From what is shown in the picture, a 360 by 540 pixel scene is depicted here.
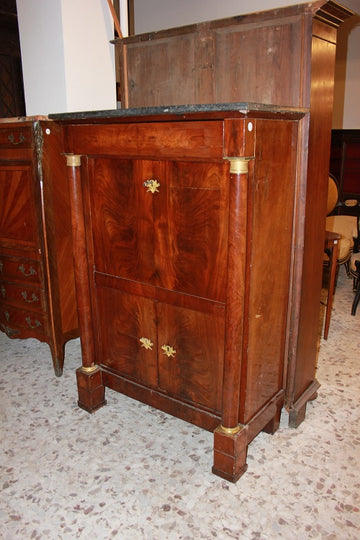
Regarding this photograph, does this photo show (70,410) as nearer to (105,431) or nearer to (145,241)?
(105,431)

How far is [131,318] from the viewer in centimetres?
191

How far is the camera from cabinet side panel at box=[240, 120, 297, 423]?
1.50 metres

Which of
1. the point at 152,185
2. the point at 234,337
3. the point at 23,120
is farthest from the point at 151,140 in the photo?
the point at 23,120

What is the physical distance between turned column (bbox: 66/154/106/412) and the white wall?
723mm

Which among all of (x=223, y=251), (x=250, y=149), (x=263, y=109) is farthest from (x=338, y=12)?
(x=223, y=251)

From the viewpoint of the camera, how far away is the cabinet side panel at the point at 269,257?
150cm

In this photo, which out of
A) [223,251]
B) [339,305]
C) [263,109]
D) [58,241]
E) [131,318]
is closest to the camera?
[263,109]

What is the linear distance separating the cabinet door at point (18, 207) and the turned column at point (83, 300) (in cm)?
47

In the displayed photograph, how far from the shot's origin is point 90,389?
2037 mm

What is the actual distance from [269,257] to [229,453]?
2.35 ft

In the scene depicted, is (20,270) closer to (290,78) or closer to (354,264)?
(290,78)

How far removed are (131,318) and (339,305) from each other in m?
2.01

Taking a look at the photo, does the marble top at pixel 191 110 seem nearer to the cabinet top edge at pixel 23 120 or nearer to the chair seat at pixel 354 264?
the cabinet top edge at pixel 23 120

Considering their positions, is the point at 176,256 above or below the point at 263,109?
below
